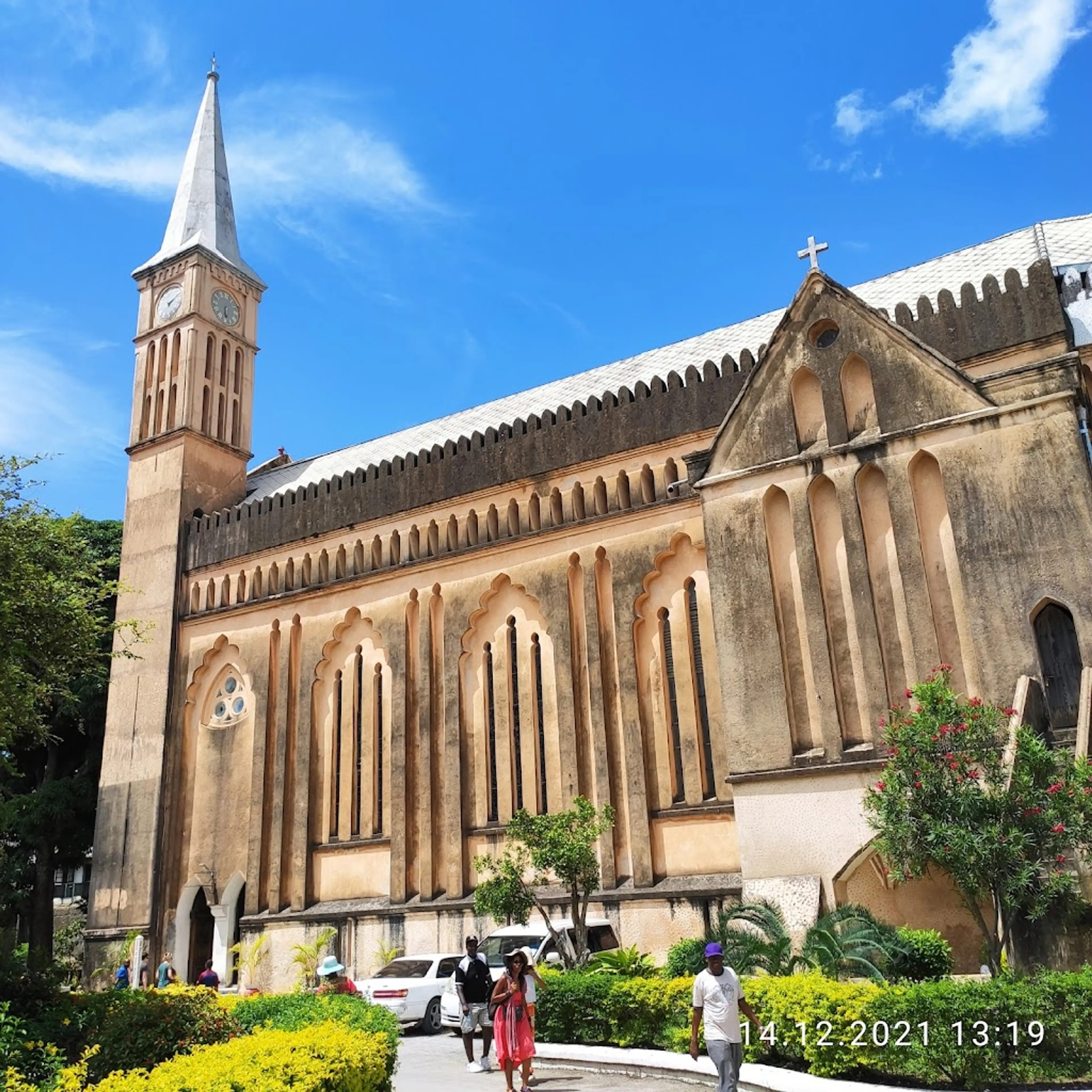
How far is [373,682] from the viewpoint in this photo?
23.8 metres

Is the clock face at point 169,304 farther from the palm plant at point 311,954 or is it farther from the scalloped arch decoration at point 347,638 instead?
the palm plant at point 311,954

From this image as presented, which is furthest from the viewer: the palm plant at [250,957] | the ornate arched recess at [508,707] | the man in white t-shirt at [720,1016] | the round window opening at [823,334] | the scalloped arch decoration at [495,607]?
the palm plant at [250,957]

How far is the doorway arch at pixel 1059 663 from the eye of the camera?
554 inches

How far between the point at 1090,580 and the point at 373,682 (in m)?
14.9

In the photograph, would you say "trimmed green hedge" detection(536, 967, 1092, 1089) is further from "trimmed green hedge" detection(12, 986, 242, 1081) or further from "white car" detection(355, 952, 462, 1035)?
"white car" detection(355, 952, 462, 1035)

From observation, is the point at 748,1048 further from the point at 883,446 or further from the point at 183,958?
the point at 183,958

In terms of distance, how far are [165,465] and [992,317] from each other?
68.5 ft

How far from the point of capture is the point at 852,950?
11719 mm

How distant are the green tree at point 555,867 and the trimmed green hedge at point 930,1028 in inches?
201

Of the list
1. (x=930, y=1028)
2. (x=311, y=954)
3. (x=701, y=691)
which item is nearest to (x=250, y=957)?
(x=311, y=954)

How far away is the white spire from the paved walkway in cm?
2391

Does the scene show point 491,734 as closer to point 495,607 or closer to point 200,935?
point 495,607

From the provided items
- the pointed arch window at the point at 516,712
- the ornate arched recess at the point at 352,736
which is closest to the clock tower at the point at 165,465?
the ornate arched recess at the point at 352,736

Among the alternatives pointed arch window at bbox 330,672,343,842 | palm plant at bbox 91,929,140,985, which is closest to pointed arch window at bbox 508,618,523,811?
pointed arch window at bbox 330,672,343,842
